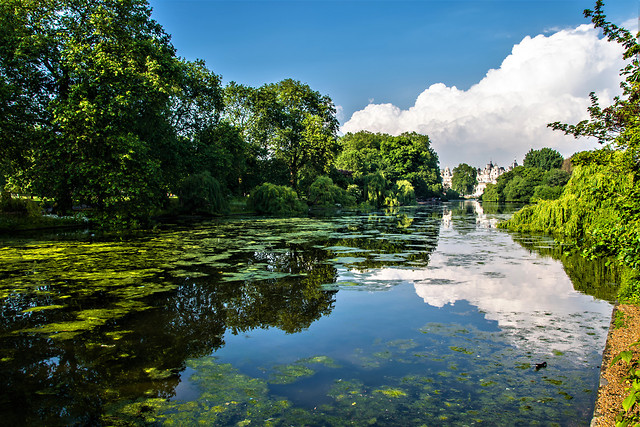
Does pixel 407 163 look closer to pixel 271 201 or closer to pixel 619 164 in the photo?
pixel 271 201

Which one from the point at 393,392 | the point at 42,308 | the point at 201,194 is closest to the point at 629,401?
the point at 393,392

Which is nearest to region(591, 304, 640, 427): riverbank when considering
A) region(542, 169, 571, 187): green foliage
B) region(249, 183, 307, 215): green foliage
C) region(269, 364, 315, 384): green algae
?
region(269, 364, 315, 384): green algae

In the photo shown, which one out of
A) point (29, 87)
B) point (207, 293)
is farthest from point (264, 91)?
point (207, 293)

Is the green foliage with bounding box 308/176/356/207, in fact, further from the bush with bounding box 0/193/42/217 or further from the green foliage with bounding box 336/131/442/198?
the bush with bounding box 0/193/42/217

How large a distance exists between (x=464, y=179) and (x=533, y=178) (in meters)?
78.2

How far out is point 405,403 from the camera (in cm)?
318

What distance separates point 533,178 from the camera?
72.1 meters

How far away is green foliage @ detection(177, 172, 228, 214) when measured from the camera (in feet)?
85.8

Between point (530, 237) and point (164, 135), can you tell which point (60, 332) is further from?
point (164, 135)

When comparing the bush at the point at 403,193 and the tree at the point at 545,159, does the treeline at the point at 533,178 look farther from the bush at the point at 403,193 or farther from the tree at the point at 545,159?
the bush at the point at 403,193

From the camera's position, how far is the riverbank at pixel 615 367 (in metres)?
2.80

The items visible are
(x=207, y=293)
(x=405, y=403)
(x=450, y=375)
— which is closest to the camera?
(x=405, y=403)

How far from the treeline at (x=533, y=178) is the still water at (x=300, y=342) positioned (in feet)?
178

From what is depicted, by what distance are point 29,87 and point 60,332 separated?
16.7 metres
